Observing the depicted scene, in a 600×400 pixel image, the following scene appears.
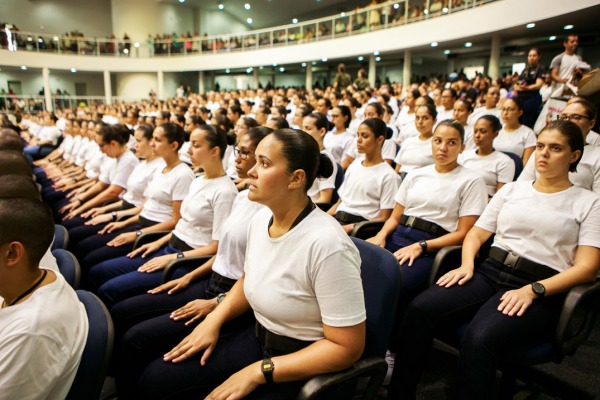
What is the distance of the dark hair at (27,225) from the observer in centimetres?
124

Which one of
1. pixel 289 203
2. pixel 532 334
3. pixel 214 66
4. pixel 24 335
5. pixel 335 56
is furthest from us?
pixel 214 66

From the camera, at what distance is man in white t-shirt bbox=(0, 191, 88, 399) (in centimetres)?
114

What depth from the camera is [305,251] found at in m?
1.36

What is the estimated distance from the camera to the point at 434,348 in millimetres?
2639

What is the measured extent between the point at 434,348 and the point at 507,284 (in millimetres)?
822

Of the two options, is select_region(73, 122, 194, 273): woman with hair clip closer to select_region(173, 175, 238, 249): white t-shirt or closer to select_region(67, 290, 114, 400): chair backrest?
select_region(173, 175, 238, 249): white t-shirt

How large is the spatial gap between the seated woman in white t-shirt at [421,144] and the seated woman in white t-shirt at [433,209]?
132cm

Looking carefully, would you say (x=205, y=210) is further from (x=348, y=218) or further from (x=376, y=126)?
(x=376, y=126)

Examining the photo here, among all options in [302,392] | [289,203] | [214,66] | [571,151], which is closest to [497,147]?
[571,151]

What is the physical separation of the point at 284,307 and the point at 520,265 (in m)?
1.34

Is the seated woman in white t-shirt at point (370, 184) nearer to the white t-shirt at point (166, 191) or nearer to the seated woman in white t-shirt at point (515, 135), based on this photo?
the white t-shirt at point (166, 191)

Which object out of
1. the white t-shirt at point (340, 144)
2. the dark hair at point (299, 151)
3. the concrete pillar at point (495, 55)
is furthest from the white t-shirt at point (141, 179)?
the concrete pillar at point (495, 55)

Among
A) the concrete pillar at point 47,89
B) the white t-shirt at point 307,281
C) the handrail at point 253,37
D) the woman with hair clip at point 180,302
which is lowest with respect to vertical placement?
the woman with hair clip at point 180,302

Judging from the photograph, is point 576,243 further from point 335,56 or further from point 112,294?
point 335,56
